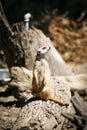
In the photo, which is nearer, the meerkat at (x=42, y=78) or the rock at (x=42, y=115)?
the rock at (x=42, y=115)

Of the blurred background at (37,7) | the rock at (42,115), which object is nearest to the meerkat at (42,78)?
the rock at (42,115)

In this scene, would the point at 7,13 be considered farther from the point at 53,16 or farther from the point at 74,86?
the point at 74,86

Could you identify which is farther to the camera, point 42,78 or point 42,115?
point 42,78

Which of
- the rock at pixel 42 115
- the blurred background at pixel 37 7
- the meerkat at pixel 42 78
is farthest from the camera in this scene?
the blurred background at pixel 37 7

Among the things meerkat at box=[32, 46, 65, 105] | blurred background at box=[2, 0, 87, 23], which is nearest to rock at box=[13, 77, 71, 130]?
meerkat at box=[32, 46, 65, 105]

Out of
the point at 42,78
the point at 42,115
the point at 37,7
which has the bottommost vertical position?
the point at 42,115

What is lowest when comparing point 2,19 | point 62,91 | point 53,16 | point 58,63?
point 62,91

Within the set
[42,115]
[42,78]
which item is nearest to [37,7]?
[42,78]

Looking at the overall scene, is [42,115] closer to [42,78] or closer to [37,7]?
[42,78]

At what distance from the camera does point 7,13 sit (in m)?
9.16

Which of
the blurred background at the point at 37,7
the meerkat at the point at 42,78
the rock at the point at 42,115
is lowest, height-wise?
the rock at the point at 42,115

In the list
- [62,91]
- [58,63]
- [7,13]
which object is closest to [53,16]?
[7,13]

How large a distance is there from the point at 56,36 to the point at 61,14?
82 cm

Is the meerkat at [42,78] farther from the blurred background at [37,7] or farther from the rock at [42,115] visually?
the blurred background at [37,7]
